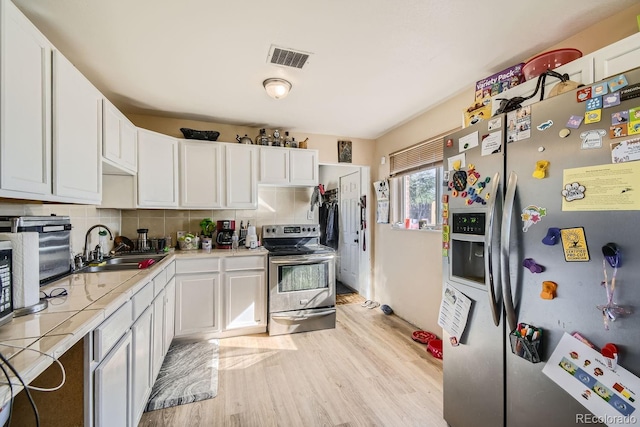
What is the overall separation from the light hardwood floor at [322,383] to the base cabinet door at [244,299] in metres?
0.19

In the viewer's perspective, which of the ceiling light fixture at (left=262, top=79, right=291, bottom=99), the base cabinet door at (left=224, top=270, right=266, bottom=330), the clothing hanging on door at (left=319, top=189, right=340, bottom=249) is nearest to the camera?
the ceiling light fixture at (left=262, top=79, right=291, bottom=99)

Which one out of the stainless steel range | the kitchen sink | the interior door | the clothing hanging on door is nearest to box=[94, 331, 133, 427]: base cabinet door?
the kitchen sink

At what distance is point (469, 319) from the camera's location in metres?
1.48

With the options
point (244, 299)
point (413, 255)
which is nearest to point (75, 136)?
point (244, 299)

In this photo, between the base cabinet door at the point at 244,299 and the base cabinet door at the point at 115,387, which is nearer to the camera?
the base cabinet door at the point at 115,387

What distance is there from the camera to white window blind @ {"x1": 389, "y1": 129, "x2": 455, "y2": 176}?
2.69 m

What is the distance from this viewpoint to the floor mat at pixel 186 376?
1.90 meters

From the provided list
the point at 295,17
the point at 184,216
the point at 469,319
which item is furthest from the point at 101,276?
the point at 469,319

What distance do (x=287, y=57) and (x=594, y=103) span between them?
1.71 metres

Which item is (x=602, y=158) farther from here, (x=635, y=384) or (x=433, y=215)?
(x=433, y=215)

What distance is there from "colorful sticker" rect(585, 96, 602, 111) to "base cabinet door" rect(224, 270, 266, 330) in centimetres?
275

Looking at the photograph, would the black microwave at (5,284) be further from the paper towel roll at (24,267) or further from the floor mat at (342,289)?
the floor mat at (342,289)

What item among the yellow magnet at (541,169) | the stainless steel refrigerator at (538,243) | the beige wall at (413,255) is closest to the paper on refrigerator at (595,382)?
the stainless steel refrigerator at (538,243)

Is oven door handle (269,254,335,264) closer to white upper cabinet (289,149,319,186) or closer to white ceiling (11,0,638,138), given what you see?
white upper cabinet (289,149,319,186)
